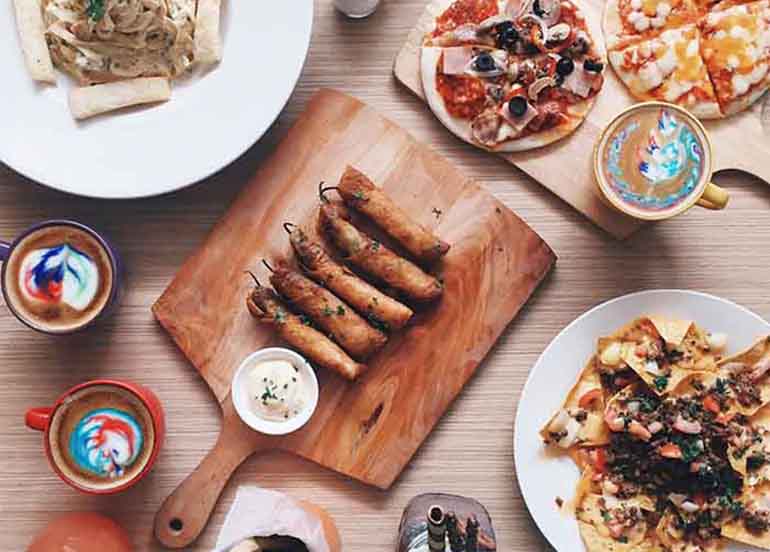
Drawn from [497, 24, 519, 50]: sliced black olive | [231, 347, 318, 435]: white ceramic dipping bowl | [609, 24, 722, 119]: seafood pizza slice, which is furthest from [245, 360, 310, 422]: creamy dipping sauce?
[609, 24, 722, 119]: seafood pizza slice

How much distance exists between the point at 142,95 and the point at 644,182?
1268 mm

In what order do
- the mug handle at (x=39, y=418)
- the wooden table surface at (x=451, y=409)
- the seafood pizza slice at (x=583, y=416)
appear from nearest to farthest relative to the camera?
the mug handle at (x=39, y=418), the seafood pizza slice at (x=583, y=416), the wooden table surface at (x=451, y=409)

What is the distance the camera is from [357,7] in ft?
8.89

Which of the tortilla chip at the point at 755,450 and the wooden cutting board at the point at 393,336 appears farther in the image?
the wooden cutting board at the point at 393,336

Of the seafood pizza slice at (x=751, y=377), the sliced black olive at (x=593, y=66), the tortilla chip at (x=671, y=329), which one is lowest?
the seafood pizza slice at (x=751, y=377)

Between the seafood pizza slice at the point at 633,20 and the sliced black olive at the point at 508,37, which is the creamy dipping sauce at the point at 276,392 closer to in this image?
the sliced black olive at the point at 508,37

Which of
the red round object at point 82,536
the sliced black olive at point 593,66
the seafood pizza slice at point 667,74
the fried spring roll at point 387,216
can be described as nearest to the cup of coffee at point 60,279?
the red round object at point 82,536

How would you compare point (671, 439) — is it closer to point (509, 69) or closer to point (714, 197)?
point (714, 197)

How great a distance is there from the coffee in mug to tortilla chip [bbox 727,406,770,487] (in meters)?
1.44

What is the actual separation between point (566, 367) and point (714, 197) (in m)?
0.56

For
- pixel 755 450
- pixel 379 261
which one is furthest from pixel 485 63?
pixel 755 450

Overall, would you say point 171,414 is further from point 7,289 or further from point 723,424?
point 723,424

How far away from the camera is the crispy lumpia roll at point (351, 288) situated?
2.62 metres

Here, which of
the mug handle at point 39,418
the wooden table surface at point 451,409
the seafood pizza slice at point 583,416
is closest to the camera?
the mug handle at point 39,418
